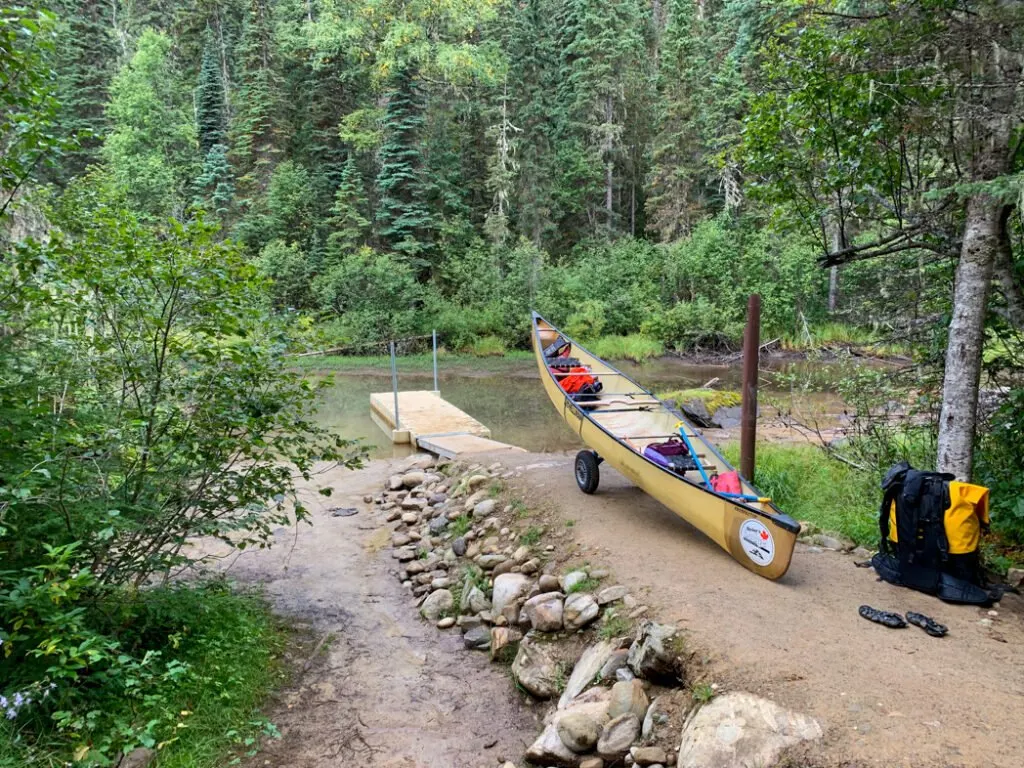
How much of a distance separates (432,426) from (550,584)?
6762 millimetres

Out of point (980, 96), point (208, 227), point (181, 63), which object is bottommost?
point (208, 227)

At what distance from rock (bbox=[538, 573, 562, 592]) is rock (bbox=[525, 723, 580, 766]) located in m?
1.45

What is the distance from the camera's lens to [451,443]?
1015 cm

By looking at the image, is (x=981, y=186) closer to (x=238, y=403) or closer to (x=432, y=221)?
(x=238, y=403)

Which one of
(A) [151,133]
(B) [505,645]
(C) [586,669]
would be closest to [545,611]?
(B) [505,645]

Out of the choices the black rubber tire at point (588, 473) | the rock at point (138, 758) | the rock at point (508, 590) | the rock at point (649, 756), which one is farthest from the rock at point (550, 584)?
the rock at point (138, 758)

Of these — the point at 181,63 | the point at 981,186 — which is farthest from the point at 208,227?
the point at 181,63

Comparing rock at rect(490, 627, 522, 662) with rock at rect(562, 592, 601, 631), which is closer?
rock at rect(562, 592, 601, 631)

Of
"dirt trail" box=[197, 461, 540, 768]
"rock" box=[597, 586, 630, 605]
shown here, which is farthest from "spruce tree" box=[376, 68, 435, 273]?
"rock" box=[597, 586, 630, 605]

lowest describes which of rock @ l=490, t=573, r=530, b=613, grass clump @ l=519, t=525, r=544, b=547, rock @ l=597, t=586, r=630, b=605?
rock @ l=490, t=573, r=530, b=613

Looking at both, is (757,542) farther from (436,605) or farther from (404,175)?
(404,175)

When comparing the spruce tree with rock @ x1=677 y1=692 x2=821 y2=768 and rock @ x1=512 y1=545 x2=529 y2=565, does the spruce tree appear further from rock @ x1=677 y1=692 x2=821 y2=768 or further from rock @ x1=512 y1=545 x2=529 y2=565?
rock @ x1=677 y1=692 x2=821 y2=768

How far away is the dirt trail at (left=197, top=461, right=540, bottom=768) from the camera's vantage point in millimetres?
3867

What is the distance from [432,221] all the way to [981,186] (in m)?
23.4
